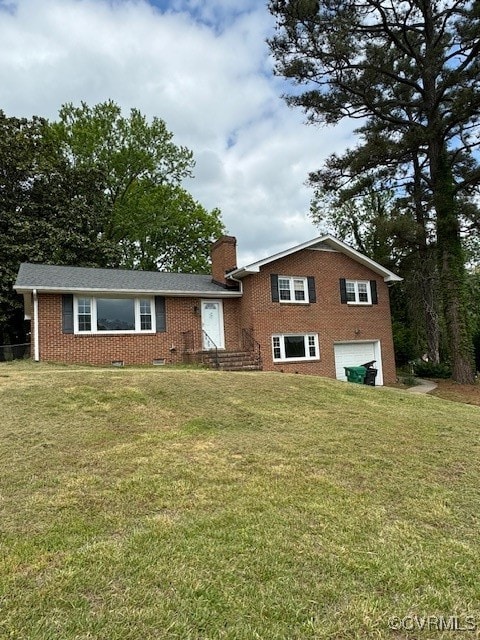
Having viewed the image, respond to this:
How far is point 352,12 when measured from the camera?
55.7 ft

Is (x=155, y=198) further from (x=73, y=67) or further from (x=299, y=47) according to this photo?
(x=299, y=47)

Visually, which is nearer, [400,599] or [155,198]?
[400,599]

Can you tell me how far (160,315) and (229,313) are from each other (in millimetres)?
2927

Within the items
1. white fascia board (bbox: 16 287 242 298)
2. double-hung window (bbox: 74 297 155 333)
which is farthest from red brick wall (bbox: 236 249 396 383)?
double-hung window (bbox: 74 297 155 333)

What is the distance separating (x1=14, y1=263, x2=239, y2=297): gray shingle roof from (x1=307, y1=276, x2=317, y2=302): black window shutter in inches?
123

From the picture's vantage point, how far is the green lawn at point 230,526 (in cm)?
240

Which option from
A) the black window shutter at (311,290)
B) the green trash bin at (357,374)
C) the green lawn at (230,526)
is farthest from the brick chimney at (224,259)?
the green lawn at (230,526)

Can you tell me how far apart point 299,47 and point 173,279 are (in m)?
10.6

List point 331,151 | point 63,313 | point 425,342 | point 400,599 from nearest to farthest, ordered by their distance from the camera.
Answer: point 400,599 < point 63,313 < point 331,151 < point 425,342

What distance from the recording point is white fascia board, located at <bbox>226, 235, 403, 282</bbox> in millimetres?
16578

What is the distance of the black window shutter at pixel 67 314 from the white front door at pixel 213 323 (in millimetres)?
4908

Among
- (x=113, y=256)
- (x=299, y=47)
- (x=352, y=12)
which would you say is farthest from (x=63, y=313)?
(x=352, y=12)

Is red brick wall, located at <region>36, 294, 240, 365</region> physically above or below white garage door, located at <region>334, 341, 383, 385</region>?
above

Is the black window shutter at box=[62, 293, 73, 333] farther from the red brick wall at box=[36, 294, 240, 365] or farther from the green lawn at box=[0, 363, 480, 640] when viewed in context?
the green lawn at box=[0, 363, 480, 640]
